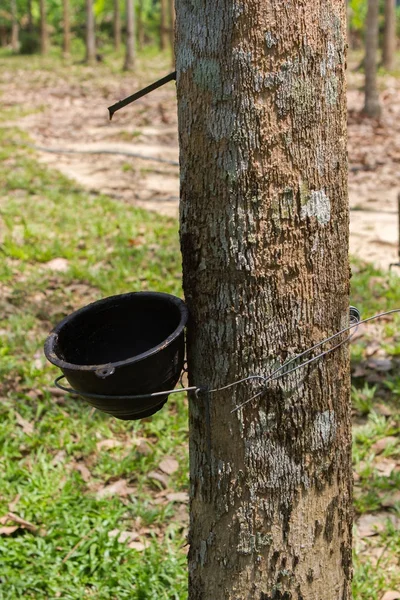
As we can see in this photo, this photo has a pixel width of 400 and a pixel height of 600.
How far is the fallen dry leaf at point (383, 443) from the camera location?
3.55m

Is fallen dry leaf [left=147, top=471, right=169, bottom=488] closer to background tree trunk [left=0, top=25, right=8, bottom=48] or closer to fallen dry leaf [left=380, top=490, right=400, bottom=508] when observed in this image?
fallen dry leaf [left=380, top=490, right=400, bottom=508]

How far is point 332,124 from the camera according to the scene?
1.69 metres

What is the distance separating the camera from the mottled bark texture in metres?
1.63

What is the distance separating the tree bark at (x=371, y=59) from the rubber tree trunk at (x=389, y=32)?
12.7 ft

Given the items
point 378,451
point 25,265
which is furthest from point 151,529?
point 25,265

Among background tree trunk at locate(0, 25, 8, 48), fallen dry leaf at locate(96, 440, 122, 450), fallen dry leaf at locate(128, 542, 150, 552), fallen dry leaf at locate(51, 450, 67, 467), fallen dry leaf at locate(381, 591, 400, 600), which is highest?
fallen dry leaf at locate(381, 591, 400, 600)

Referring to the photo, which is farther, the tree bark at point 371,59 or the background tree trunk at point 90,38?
the background tree trunk at point 90,38

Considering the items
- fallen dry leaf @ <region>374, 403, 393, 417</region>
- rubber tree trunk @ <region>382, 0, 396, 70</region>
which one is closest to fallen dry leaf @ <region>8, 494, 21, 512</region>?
fallen dry leaf @ <region>374, 403, 393, 417</region>

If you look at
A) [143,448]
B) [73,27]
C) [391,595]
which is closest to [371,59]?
[143,448]

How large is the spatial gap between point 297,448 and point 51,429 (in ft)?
7.18

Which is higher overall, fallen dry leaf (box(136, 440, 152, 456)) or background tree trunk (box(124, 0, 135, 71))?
background tree trunk (box(124, 0, 135, 71))

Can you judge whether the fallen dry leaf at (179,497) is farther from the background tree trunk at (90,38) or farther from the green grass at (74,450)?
the background tree trunk at (90,38)

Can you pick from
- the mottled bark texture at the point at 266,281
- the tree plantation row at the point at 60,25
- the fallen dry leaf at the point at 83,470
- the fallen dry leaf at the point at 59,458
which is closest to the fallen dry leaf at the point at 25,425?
the fallen dry leaf at the point at 59,458

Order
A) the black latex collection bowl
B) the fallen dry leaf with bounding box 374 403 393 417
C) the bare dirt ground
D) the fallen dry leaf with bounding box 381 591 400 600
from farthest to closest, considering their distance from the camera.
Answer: the bare dirt ground, the fallen dry leaf with bounding box 374 403 393 417, the fallen dry leaf with bounding box 381 591 400 600, the black latex collection bowl
